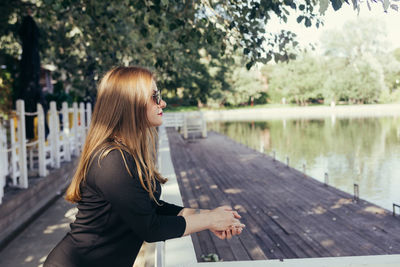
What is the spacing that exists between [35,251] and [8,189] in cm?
207

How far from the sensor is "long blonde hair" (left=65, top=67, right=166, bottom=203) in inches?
64.6

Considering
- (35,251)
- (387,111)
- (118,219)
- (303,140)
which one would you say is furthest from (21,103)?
(387,111)

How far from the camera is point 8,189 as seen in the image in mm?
6477

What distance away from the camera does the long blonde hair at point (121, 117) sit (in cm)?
164

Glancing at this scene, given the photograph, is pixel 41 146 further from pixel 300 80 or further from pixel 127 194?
pixel 300 80

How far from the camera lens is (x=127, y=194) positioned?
4.95ft

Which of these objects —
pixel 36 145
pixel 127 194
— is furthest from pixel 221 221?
pixel 36 145

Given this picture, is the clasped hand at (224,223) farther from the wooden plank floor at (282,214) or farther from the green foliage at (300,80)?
the green foliage at (300,80)

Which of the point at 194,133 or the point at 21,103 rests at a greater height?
the point at 21,103

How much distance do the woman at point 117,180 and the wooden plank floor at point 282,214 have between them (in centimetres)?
402

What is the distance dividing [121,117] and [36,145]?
8877 mm

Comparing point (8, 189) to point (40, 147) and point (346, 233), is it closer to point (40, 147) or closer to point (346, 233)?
point (40, 147)

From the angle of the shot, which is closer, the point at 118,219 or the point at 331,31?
the point at 118,219

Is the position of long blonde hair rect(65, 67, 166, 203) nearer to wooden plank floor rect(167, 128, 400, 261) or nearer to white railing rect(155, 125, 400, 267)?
white railing rect(155, 125, 400, 267)
